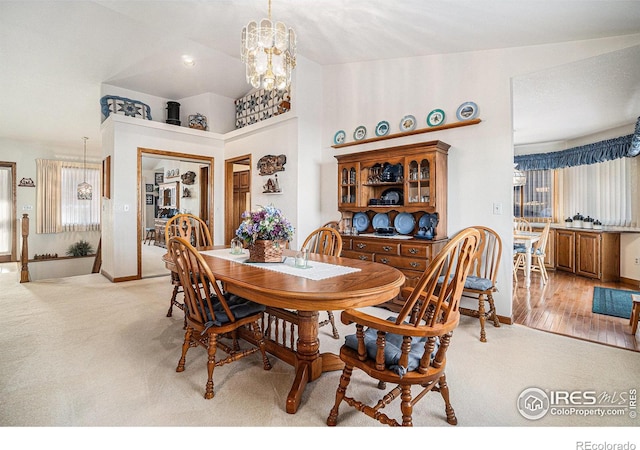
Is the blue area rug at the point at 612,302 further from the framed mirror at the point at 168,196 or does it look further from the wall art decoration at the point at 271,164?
the framed mirror at the point at 168,196

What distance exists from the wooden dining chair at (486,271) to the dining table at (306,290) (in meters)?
1.21

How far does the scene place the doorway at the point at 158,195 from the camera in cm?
501

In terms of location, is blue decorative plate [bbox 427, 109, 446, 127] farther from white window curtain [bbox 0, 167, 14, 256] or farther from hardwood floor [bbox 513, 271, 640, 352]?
white window curtain [bbox 0, 167, 14, 256]

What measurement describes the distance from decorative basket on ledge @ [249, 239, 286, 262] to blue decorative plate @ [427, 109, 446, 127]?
231cm

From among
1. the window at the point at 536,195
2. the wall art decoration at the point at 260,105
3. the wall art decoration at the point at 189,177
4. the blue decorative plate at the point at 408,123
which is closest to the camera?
the blue decorative plate at the point at 408,123

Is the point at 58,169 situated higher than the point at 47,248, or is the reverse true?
the point at 58,169

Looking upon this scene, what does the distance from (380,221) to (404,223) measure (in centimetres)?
33

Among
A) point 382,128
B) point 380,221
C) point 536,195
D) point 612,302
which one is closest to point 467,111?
point 382,128

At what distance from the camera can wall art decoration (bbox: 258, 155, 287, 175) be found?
170 inches

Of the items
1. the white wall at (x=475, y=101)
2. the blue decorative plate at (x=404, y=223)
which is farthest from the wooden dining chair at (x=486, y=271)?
the blue decorative plate at (x=404, y=223)

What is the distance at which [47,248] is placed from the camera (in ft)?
24.2
